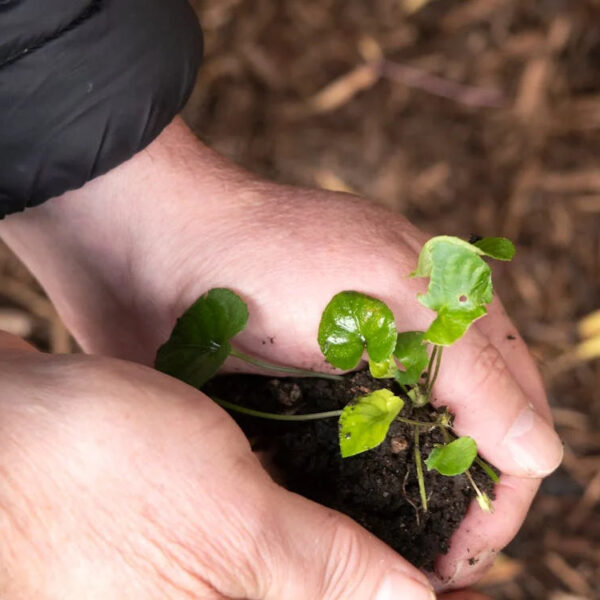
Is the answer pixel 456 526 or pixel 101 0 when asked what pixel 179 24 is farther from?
pixel 456 526

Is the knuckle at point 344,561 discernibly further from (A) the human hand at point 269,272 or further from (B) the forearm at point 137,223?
(B) the forearm at point 137,223

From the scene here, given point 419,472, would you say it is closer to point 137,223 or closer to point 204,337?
point 204,337

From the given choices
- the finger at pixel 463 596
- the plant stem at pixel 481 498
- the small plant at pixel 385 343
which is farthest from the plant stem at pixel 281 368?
the finger at pixel 463 596

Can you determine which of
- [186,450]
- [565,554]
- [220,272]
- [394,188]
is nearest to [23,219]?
[220,272]

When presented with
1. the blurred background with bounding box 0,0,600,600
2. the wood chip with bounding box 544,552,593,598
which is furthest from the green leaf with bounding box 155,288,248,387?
the wood chip with bounding box 544,552,593,598

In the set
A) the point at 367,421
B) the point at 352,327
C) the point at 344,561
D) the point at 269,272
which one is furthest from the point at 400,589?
the point at 269,272

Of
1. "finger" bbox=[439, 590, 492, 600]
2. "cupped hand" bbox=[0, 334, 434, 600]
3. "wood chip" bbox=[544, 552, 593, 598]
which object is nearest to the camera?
"cupped hand" bbox=[0, 334, 434, 600]

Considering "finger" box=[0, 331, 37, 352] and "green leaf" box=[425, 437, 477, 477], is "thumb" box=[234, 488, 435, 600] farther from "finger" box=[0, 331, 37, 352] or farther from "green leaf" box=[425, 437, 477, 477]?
"finger" box=[0, 331, 37, 352]
